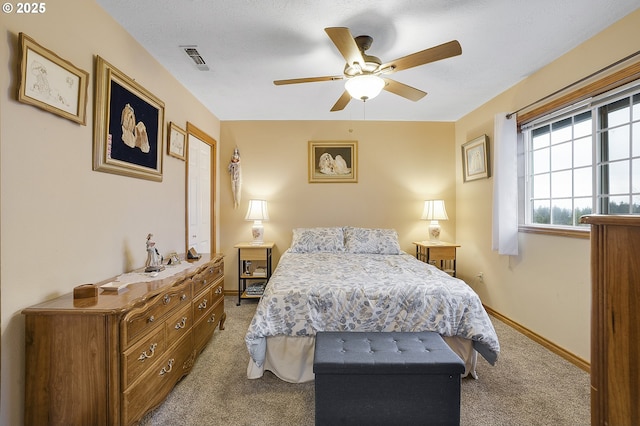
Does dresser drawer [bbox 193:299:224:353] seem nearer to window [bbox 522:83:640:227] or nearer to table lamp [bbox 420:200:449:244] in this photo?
table lamp [bbox 420:200:449:244]

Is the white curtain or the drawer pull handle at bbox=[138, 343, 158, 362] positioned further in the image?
the white curtain

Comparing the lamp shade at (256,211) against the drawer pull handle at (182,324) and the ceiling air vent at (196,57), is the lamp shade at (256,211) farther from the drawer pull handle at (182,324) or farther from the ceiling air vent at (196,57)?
the drawer pull handle at (182,324)

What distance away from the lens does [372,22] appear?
1.96 metres

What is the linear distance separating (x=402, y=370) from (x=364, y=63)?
194 centimetres

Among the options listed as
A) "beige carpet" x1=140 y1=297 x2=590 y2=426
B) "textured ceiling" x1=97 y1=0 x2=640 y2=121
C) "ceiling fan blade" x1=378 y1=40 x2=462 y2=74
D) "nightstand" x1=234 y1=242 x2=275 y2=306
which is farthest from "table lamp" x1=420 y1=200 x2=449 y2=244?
"ceiling fan blade" x1=378 y1=40 x2=462 y2=74

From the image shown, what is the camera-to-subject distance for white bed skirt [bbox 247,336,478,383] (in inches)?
79.4

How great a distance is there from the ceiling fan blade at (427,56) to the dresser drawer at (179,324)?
221 cm

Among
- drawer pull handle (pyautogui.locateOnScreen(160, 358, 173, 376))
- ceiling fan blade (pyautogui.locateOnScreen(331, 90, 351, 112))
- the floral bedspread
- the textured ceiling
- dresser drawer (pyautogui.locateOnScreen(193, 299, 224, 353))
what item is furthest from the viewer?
ceiling fan blade (pyautogui.locateOnScreen(331, 90, 351, 112))

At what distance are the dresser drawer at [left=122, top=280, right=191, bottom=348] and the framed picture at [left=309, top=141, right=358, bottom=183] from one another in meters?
2.58

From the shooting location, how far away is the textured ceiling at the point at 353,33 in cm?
182

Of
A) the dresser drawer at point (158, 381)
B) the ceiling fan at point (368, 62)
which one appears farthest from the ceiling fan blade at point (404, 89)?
the dresser drawer at point (158, 381)

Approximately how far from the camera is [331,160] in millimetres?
4148

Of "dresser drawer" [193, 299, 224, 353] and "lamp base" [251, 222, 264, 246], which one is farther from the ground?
"lamp base" [251, 222, 264, 246]

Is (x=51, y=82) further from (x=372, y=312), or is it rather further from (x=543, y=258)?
(x=543, y=258)
